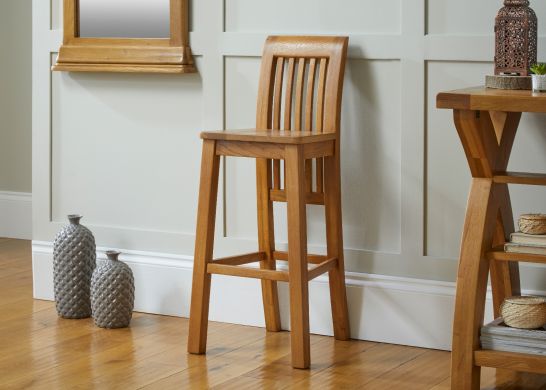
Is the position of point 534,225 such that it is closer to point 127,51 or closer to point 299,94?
point 299,94

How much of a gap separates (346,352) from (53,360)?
894mm

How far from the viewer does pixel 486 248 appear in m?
2.69

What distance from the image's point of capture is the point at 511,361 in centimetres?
262

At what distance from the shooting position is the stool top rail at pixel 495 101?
246cm

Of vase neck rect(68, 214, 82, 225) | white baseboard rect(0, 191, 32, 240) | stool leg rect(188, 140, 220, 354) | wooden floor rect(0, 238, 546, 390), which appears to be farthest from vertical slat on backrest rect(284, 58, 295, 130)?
white baseboard rect(0, 191, 32, 240)

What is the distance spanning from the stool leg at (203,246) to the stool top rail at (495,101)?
2.65 ft

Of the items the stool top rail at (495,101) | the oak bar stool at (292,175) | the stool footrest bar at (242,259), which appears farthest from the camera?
the stool footrest bar at (242,259)

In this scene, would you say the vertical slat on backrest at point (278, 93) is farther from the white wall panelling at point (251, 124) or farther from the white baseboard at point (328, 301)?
the white baseboard at point (328, 301)

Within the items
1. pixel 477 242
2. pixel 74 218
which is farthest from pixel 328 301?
pixel 74 218

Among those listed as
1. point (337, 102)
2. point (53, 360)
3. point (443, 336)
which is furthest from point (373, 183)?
point (53, 360)

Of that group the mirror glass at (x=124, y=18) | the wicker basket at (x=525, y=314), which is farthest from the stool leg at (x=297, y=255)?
the mirror glass at (x=124, y=18)

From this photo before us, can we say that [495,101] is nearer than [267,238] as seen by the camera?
Yes

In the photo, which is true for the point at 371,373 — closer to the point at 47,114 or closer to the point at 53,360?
the point at 53,360

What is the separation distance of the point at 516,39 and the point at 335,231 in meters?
0.83
